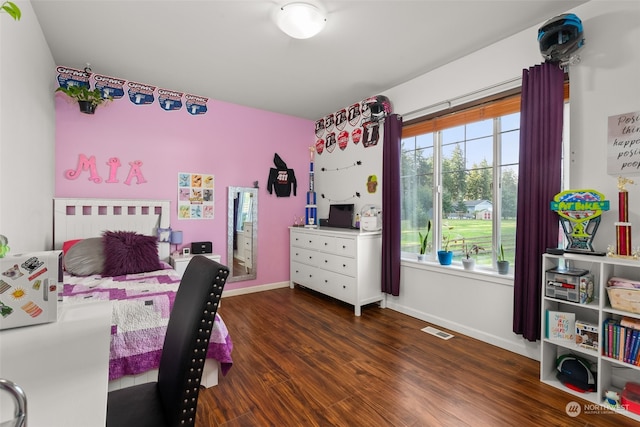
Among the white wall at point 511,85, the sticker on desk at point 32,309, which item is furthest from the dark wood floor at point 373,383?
the sticker on desk at point 32,309

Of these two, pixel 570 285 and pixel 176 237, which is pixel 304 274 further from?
pixel 570 285

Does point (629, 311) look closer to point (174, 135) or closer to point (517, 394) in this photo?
point (517, 394)

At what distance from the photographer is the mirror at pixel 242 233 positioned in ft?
13.3

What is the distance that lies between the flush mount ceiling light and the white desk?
2.10 m

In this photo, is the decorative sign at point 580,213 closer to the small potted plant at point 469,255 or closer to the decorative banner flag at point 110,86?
the small potted plant at point 469,255

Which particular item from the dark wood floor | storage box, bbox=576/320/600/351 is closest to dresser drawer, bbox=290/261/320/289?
the dark wood floor

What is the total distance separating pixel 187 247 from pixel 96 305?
8.24 ft

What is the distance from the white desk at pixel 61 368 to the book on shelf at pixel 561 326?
254 centimetres

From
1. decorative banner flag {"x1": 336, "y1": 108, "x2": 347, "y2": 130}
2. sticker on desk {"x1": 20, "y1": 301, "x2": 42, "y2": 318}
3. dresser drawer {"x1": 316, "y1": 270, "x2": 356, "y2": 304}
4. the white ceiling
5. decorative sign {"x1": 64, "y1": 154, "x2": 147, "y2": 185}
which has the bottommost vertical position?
dresser drawer {"x1": 316, "y1": 270, "x2": 356, "y2": 304}

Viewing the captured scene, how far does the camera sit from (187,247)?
3691mm

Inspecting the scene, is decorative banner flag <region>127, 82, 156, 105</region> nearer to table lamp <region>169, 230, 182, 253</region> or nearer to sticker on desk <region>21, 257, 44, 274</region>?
table lamp <region>169, 230, 182, 253</region>

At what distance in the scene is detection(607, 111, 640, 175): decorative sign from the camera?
1.89 meters

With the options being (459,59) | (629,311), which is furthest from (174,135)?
(629,311)

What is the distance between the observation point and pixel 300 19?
2086mm
